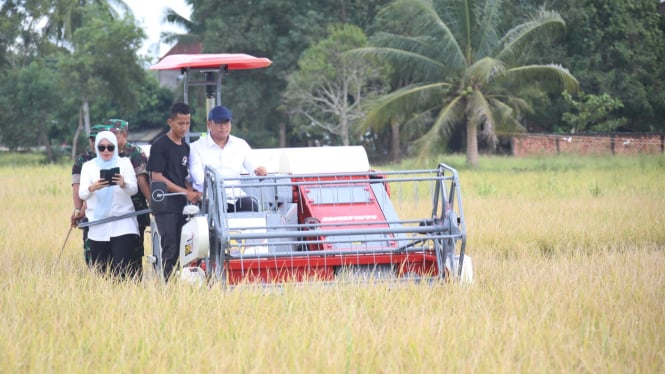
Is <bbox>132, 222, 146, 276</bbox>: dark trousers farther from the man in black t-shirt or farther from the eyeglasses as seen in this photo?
the eyeglasses

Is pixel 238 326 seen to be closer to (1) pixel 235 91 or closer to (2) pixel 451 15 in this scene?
(2) pixel 451 15

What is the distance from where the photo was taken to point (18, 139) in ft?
156

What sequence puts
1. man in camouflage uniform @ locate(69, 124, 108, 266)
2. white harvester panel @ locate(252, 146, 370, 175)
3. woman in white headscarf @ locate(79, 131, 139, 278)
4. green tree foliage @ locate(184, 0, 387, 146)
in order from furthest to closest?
green tree foliage @ locate(184, 0, 387, 146) < white harvester panel @ locate(252, 146, 370, 175) < man in camouflage uniform @ locate(69, 124, 108, 266) < woman in white headscarf @ locate(79, 131, 139, 278)

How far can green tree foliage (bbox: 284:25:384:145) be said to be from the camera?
3816cm

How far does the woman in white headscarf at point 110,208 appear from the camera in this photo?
7.80 metres

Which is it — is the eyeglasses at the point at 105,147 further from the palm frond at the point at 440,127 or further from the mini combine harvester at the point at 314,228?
the palm frond at the point at 440,127

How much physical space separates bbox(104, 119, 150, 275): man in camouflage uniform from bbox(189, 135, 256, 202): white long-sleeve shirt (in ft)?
1.32

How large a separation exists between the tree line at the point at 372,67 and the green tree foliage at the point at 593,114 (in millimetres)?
87

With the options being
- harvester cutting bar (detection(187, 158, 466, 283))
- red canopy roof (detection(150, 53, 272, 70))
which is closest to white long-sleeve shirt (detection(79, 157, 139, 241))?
harvester cutting bar (detection(187, 158, 466, 283))

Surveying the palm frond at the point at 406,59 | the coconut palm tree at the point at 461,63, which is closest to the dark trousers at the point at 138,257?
the coconut palm tree at the point at 461,63

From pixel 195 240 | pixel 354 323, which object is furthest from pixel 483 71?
pixel 354 323

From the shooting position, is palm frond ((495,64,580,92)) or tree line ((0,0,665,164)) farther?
tree line ((0,0,665,164))

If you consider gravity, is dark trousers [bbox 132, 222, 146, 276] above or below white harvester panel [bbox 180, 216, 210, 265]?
below

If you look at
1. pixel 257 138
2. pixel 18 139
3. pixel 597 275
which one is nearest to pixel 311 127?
pixel 257 138
